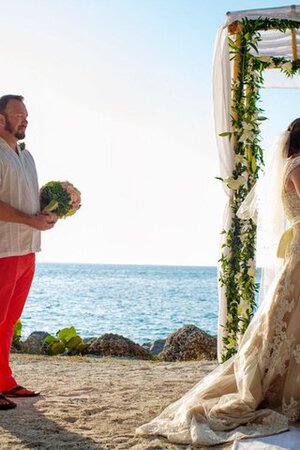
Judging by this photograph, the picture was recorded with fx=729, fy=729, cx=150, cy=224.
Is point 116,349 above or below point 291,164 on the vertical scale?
below

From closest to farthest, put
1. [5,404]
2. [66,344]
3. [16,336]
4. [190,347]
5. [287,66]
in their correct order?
[5,404]
[287,66]
[190,347]
[66,344]
[16,336]

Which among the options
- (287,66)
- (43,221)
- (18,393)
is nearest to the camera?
(43,221)

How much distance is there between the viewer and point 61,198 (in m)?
5.46

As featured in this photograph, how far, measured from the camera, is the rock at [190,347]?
373 inches

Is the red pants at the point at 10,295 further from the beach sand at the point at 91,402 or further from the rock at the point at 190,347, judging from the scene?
the rock at the point at 190,347

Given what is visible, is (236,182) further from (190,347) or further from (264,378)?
(190,347)

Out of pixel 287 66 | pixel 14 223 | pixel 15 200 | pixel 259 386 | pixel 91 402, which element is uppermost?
pixel 287 66

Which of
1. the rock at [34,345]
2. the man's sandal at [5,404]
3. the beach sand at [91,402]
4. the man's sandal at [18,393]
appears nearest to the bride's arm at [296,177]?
the beach sand at [91,402]

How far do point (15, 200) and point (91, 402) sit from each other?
160 centimetres

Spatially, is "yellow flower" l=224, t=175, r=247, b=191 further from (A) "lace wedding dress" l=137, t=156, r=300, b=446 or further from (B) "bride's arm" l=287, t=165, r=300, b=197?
(B) "bride's arm" l=287, t=165, r=300, b=197

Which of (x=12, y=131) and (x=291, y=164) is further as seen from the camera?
(x=12, y=131)

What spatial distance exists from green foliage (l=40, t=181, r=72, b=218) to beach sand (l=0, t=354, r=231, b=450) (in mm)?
Result: 1433

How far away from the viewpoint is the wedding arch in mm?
6660

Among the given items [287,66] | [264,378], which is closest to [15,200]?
[264,378]
